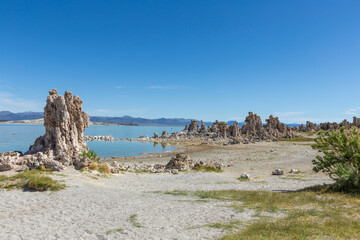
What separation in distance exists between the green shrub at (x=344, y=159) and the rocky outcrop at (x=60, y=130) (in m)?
24.6

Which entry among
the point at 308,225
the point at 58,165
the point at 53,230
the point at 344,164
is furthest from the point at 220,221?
the point at 58,165

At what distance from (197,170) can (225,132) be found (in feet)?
263

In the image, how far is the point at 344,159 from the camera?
18.8 meters

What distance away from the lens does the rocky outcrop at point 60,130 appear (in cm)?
2655

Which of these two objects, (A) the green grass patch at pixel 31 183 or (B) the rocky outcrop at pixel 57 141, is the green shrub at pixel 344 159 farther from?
(B) the rocky outcrop at pixel 57 141

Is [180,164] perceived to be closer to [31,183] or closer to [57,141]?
[57,141]

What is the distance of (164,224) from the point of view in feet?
39.3

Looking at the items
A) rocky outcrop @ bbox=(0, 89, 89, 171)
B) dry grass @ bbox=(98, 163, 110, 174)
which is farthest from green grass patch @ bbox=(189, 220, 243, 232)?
rocky outcrop @ bbox=(0, 89, 89, 171)

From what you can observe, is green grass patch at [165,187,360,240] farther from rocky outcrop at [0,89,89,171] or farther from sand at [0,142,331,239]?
rocky outcrop at [0,89,89,171]

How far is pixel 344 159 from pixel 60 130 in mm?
27173

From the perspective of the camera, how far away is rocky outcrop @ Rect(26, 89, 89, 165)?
2655cm

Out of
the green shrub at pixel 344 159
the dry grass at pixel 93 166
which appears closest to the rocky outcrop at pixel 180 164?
the dry grass at pixel 93 166

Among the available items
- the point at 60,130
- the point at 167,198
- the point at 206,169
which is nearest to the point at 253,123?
the point at 206,169

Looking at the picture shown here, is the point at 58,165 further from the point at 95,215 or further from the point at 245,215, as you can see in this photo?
the point at 245,215
